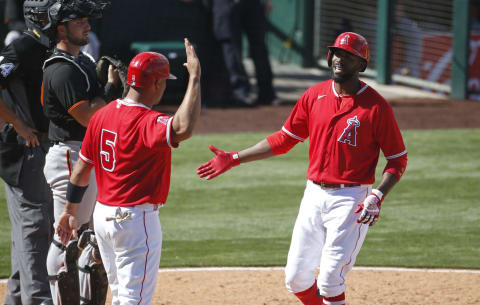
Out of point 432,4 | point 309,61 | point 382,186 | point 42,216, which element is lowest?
point 309,61

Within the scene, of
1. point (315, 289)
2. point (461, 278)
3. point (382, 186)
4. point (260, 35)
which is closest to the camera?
point (382, 186)

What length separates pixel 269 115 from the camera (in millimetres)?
14609

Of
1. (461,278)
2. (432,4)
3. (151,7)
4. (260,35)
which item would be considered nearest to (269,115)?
(260,35)

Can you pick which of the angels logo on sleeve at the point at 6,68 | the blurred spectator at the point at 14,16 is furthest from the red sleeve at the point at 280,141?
the blurred spectator at the point at 14,16

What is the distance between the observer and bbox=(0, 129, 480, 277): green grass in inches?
289

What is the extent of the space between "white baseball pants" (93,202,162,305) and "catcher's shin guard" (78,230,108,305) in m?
0.71

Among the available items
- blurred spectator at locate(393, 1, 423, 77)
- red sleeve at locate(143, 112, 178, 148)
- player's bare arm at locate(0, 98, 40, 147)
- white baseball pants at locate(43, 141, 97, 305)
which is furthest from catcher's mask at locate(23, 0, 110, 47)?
blurred spectator at locate(393, 1, 423, 77)

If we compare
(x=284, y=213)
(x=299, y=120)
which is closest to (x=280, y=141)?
(x=299, y=120)

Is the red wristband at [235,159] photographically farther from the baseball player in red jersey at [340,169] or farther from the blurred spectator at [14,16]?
the blurred spectator at [14,16]

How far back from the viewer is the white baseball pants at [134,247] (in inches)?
166

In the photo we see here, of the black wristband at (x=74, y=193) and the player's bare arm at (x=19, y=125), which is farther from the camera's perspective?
the player's bare arm at (x=19, y=125)

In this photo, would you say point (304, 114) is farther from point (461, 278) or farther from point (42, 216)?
point (461, 278)

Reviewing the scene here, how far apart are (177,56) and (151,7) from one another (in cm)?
183

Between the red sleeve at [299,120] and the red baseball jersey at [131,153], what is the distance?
45.6 inches
